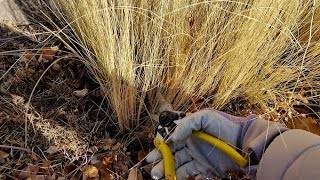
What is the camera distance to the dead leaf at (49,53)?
1.96 meters

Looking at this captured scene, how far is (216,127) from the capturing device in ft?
5.15

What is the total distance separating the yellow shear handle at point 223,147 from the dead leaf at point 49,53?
801 millimetres

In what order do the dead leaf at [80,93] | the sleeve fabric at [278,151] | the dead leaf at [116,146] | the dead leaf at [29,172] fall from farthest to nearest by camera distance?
the dead leaf at [80,93] → the dead leaf at [116,146] → the dead leaf at [29,172] → the sleeve fabric at [278,151]

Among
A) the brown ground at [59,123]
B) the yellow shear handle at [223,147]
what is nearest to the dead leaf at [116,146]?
the brown ground at [59,123]

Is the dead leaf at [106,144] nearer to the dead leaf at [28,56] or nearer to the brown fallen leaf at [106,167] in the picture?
the brown fallen leaf at [106,167]

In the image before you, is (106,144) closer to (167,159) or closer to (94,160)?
(94,160)

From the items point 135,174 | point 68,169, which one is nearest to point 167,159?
point 135,174

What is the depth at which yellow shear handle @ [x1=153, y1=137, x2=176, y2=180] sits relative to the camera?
1.55 metres

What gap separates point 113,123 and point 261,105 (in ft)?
2.20

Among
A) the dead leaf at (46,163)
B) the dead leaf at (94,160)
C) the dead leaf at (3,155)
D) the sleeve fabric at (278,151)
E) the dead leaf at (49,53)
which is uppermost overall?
the dead leaf at (49,53)

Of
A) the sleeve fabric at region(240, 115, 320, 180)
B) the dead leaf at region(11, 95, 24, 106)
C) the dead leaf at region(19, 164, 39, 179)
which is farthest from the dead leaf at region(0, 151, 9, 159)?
the sleeve fabric at region(240, 115, 320, 180)

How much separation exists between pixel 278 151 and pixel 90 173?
739 millimetres

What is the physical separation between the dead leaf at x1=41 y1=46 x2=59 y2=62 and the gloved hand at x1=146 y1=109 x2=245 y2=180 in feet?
2.27

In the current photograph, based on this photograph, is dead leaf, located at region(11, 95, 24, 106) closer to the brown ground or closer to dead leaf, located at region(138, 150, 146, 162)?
the brown ground
